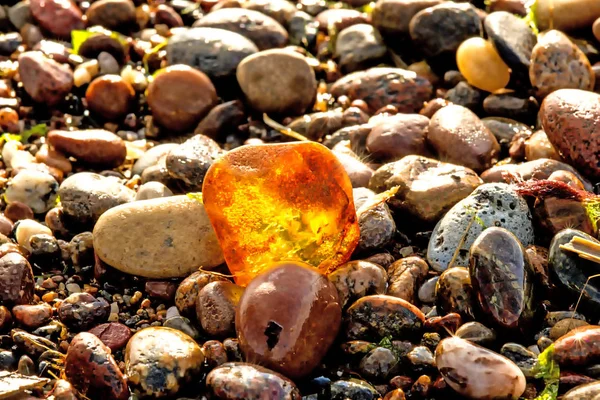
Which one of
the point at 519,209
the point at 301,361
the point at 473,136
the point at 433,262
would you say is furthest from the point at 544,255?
the point at 301,361

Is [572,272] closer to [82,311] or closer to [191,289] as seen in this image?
[191,289]

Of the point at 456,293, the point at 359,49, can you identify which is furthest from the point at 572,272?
the point at 359,49

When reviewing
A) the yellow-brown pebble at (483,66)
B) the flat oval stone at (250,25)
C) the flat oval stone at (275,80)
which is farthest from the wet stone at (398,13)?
the flat oval stone at (275,80)

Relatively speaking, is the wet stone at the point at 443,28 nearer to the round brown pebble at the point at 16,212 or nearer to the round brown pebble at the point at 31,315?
the round brown pebble at the point at 16,212

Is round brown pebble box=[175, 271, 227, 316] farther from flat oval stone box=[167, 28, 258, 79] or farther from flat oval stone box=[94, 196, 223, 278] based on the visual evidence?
flat oval stone box=[167, 28, 258, 79]

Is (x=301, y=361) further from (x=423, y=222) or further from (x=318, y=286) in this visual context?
(x=423, y=222)

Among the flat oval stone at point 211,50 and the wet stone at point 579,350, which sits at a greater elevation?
the flat oval stone at point 211,50
